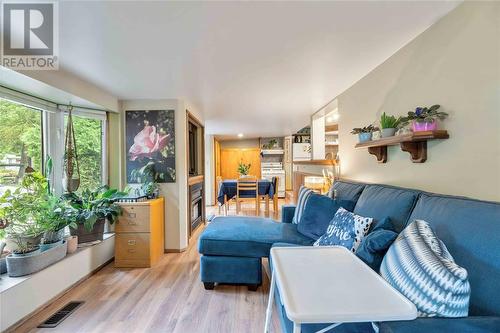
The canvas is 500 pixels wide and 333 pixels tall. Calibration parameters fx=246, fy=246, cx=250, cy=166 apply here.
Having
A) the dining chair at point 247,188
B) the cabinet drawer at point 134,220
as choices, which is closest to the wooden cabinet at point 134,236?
the cabinet drawer at point 134,220

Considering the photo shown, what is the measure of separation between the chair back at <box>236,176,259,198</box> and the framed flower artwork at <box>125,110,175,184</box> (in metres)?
2.28

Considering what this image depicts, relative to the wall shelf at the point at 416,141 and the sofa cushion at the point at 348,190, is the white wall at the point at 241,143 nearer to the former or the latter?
the sofa cushion at the point at 348,190

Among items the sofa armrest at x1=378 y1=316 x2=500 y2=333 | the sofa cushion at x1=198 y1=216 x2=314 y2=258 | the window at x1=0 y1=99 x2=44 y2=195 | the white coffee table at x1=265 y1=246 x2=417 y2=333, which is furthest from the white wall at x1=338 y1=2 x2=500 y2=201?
the window at x1=0 y1=99 x2=44 y2=195

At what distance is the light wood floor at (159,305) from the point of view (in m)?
1.79

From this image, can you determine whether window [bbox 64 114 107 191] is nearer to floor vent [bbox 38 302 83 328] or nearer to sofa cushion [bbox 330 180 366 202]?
floor vent [bbox 38 302 83 328]

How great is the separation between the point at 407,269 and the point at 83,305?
2.46 meters

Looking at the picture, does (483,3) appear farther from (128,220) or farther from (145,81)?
(128,220)

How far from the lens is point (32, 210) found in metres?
2.09

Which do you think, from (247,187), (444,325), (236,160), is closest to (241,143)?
(236,160)

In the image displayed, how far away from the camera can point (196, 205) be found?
441 cm

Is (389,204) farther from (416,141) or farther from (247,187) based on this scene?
(247,187)

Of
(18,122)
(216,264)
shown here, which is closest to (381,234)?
(216,264)

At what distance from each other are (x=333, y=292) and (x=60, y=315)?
2207 millimetres

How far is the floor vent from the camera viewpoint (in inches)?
72.2
